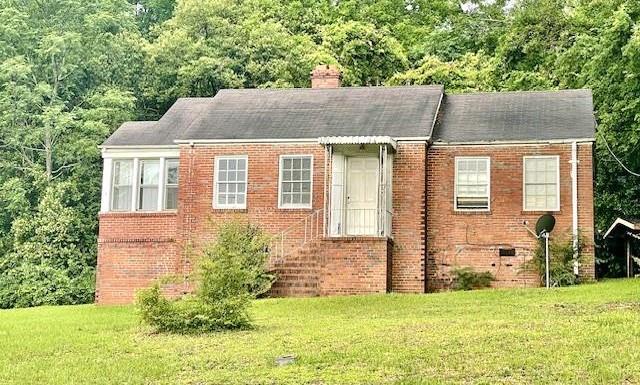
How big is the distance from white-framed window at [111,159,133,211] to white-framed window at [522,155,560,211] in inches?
405

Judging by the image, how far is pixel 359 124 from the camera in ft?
80.8

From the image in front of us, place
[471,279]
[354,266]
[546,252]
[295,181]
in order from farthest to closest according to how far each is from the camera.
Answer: [295,181] → [471,279] → [546,252] → [354,266]

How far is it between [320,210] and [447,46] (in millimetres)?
21764

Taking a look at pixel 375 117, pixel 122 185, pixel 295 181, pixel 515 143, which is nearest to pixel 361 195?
pixel 295 181

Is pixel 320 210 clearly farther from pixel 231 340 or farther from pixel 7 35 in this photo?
pixel 7 35

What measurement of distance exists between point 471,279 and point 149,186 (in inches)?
347

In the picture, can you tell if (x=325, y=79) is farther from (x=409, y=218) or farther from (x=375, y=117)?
(x=409, y=218)

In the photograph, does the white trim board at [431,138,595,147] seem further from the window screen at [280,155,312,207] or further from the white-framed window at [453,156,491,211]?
the window screen at [280,155,312,207]

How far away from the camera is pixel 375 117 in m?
24.9

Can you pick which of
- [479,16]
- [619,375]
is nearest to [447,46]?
[479,16]

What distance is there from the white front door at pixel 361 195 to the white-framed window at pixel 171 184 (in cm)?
473

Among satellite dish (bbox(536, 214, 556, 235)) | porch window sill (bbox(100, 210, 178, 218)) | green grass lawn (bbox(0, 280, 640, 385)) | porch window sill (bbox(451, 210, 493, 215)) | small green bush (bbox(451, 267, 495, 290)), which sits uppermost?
porch window sill (bbox(451, 210, 493, 215))

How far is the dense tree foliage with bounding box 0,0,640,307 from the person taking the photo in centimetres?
3575

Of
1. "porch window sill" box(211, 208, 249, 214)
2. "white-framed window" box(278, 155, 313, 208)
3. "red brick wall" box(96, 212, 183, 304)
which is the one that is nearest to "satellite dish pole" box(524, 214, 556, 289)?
"white-framed window" box(278, 155, 313, 208)
